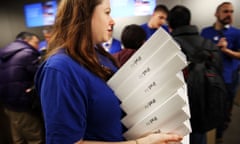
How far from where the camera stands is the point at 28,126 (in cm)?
294

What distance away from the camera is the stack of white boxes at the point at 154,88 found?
813mm

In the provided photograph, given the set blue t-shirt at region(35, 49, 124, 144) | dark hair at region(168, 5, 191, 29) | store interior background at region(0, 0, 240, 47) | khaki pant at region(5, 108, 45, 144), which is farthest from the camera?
store interior background at region(0, 0, 240, 47)

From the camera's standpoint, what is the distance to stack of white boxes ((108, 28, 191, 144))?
813mm

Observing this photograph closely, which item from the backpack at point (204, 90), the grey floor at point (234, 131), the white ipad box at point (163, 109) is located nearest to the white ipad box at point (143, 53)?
the white ipad box at point (163, 109)

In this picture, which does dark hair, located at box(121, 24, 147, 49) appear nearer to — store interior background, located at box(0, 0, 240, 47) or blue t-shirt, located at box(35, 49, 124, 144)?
blue t-shirt, located at box(35, 49, 124, 144)

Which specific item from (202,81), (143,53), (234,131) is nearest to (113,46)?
(202,81)

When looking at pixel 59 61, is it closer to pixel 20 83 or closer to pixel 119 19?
pixel 20 83

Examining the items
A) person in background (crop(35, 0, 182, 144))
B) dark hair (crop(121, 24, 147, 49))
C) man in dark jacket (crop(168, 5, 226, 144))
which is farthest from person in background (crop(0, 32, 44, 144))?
person in background (crop(35, 0, 182, 144))

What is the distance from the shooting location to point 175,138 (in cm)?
86

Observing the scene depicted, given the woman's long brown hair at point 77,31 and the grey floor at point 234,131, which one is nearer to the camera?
the woman's long brown hair at point 77,31

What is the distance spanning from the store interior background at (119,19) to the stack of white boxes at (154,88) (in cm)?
310

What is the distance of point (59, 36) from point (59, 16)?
0.23ft

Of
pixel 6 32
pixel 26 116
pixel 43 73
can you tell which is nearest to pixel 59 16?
pixel 43 73

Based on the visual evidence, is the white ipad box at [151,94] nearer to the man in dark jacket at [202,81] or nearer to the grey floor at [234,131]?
the man in dark jacket at [202,81]
